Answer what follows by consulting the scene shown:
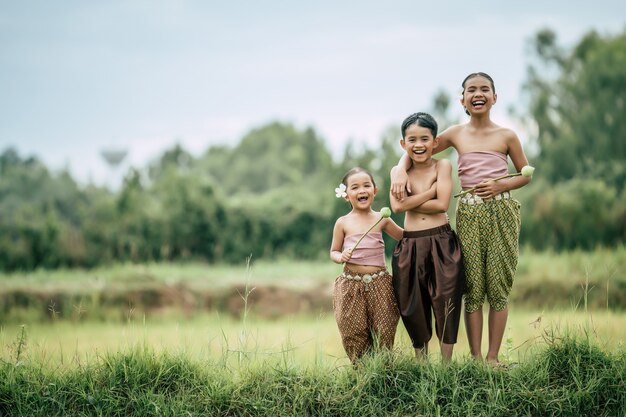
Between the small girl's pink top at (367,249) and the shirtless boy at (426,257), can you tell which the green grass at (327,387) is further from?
the small girl's pink top at (367,249)

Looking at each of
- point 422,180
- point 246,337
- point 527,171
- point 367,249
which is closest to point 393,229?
point 367,249

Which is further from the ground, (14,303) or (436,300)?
(436,300)

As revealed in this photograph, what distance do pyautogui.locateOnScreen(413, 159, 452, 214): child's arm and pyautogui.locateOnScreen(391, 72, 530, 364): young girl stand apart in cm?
16

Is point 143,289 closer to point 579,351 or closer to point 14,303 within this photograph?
point 14,303

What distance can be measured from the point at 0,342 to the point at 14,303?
562cm

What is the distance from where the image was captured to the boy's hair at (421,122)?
435cm

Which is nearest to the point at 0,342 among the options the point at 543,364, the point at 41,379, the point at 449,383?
the point at 41,379

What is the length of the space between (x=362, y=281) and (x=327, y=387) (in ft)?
2.25

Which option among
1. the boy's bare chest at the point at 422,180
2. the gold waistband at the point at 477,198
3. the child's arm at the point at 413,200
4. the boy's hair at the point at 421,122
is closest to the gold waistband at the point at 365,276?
the child's arm at the point at 413,200

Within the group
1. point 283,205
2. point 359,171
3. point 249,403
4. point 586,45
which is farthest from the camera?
point 586,45

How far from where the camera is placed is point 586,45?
19.9 metres

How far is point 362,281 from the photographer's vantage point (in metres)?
4.34

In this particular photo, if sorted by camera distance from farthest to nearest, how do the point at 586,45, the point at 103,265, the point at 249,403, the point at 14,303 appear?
the point at 586,45
the point at 103,265
the point at 14,303
the point at 249,403

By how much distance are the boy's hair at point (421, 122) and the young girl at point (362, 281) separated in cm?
40
